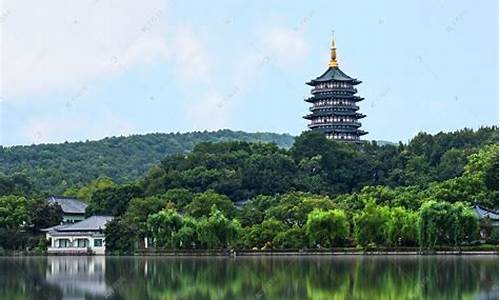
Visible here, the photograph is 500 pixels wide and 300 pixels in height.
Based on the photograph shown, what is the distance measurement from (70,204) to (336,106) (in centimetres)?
2245

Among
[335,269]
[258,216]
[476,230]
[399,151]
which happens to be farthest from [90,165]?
[335,269]

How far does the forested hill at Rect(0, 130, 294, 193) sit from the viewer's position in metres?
83.8

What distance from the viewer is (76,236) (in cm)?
5281

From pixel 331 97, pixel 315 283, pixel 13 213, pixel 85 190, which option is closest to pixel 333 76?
pixel 331 97

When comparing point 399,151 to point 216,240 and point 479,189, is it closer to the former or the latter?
point 479,189

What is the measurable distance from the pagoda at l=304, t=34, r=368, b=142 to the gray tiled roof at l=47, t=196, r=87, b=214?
19850 millimetres

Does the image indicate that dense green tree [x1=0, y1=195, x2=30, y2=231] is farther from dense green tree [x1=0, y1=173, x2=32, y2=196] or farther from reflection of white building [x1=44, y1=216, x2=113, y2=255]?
dense green tree [x1=0, y1=173, x2=32, y2=196]

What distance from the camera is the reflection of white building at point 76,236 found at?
5184cm

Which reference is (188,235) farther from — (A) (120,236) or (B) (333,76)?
(B) (333,76)

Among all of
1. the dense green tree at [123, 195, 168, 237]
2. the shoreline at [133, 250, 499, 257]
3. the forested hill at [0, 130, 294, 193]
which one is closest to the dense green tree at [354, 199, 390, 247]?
the shoreline at [133, 250, 499, 257]

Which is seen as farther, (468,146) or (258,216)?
(468,146)

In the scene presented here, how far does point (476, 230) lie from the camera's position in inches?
1462

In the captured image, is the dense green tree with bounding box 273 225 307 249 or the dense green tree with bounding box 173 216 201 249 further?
the dense green tree with bounding box 173 216 201 249

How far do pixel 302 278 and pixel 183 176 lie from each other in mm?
38814
